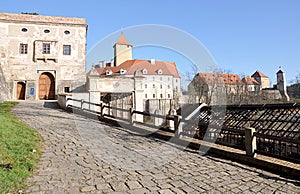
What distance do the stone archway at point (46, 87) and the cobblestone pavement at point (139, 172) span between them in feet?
71.8

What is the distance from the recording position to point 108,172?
466 centimetres

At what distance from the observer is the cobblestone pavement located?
3.95m

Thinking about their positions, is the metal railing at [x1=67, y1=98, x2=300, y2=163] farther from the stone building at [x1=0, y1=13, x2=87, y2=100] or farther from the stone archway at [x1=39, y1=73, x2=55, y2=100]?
the stone archway at [x1=39, y1=73, x2=55, y2=100]

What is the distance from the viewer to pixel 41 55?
26531 mm

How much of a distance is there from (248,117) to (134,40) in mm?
5634

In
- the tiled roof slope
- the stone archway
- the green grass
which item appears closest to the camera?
the green grass

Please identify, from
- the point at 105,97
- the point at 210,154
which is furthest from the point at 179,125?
the point at 105,97

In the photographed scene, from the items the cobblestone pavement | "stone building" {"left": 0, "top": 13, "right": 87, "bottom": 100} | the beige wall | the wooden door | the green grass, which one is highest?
the beige wall

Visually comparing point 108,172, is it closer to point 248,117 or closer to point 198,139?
point 198,139

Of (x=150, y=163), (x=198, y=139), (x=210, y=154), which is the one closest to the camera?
(x=150, y=163)

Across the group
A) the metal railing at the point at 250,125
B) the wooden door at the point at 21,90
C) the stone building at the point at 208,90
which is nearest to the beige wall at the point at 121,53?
the stone building at the point at 208,90

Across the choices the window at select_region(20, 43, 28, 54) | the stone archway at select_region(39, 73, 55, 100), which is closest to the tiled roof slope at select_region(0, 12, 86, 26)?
the window at select_region(20, 43, 28, 54)

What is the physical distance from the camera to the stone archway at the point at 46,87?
2662cm

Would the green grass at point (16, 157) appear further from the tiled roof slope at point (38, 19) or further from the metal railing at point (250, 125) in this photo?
the tiled roof slope at point (38, 19)
